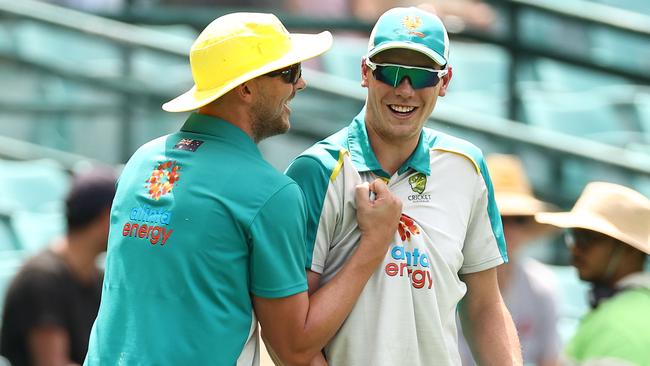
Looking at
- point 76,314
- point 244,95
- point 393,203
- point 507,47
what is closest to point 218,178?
point 244,95

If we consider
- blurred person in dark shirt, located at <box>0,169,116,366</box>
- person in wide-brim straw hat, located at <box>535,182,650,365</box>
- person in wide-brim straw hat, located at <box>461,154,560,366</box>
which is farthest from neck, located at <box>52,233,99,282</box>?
person in wide-brim straw hat, located at <box>535,182,650,365</box>

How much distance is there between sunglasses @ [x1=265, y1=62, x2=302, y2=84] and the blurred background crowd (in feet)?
6.96

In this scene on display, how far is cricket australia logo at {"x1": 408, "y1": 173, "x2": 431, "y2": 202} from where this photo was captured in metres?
3.37

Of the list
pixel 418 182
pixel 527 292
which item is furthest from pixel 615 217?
pixel 527 292

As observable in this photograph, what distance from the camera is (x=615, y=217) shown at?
4.01 meters

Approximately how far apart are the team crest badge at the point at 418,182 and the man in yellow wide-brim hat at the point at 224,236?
145mm

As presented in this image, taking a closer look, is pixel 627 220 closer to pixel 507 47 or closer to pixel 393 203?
pixel 393 203

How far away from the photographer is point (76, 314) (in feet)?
16.8

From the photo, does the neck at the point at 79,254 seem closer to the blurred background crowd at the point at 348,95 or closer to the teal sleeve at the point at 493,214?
the blurred background crowd at the point at 348,95

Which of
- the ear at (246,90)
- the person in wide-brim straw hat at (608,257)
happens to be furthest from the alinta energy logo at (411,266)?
the person in wide-brim straw hat at (608,257)

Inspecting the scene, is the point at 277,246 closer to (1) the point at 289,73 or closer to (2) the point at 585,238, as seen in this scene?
(1) the point at 289,73

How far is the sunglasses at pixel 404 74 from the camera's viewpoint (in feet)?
10.9

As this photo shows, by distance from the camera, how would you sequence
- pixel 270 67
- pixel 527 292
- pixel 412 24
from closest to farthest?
pixel 270 67 → pixel 412 24 → pixel 527 292

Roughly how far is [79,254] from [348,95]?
2.31 m
